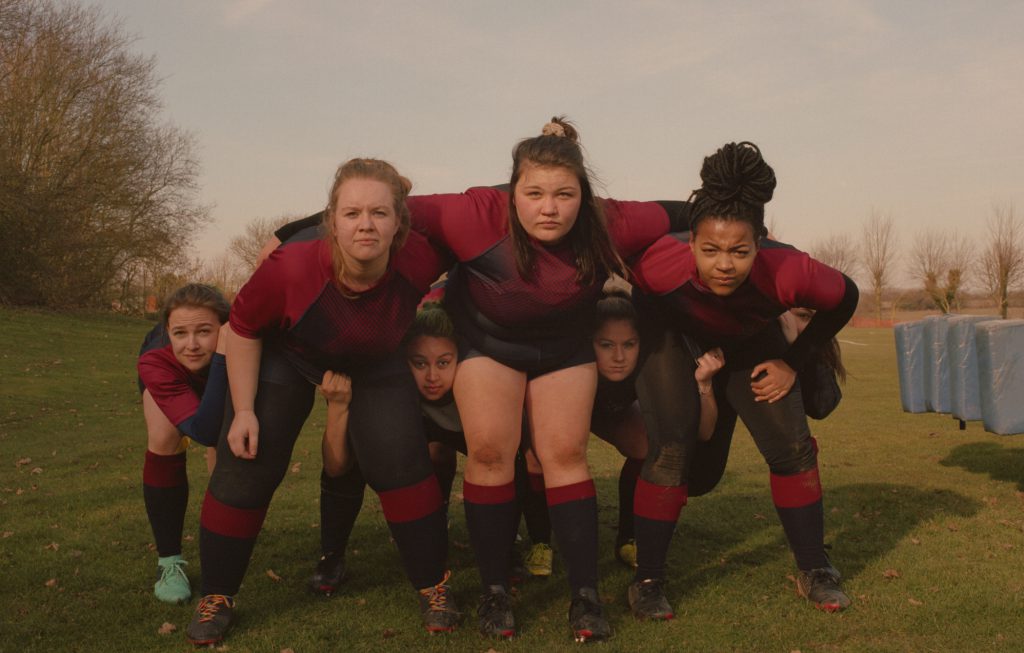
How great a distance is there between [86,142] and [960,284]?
164ft

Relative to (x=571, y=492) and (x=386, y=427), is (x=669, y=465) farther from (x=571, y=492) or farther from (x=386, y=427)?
(x=386, y=427)

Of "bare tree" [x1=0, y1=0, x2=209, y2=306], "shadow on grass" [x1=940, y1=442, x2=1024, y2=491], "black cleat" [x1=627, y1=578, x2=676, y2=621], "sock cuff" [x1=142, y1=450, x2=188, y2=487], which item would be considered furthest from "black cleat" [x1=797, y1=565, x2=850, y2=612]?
"bare tree" [x1=0, y1=0, x2=209, y2=306]

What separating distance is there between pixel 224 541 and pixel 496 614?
1.27 m

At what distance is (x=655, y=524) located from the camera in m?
4.08

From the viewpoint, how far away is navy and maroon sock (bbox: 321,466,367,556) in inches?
176

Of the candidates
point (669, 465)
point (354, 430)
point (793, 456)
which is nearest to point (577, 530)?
point (669, 465)

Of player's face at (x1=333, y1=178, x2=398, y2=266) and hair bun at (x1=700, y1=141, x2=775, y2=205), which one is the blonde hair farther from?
hair bun at (x1=700, y1=141, x2=775, y2=205)

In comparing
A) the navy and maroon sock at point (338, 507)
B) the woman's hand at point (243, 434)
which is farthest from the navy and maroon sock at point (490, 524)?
the woman's hand at point (243, 434)

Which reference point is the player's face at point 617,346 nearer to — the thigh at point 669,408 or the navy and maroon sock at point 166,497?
the thigh at point 669,408

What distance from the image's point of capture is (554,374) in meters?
3.83

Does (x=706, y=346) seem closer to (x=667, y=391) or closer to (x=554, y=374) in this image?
(x=667, y=391)

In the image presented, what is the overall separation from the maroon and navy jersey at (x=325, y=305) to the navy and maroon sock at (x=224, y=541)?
0.72 m

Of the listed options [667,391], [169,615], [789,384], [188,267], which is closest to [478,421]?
[667,391]

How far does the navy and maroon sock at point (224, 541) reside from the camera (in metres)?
3.69
